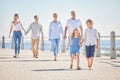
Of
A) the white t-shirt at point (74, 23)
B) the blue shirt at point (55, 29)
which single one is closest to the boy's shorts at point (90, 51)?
the white t-shirt at point (74, 23)

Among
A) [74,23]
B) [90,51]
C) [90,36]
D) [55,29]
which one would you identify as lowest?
[90,51]

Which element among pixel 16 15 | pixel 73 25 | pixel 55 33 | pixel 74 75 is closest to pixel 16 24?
pixel 16 15

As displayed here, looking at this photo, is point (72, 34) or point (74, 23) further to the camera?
point (74, 23)

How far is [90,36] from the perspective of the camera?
47.5 ft

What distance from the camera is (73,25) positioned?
15852 mm

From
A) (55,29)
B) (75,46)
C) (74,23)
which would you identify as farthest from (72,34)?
(55,29)

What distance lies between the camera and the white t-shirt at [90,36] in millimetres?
14469

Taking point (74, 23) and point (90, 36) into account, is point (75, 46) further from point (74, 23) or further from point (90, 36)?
point (74, 23)

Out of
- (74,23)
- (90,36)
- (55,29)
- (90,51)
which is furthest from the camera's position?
(55,29)

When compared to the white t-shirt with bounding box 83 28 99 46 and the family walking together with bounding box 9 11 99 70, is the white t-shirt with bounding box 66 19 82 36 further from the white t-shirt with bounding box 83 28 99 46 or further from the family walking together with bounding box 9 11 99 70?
the white t-shirt with bounding box 83 28 99 46

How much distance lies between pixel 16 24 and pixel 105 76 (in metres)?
8.97

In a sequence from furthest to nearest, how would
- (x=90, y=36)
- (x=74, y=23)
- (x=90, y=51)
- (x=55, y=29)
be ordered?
(x=55, y=29) → (x=74, y=23) → (x=90, y=51) → (x=90, y=36)

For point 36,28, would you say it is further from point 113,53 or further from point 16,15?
point 113,53

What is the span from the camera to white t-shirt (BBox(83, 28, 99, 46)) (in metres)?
14.5
